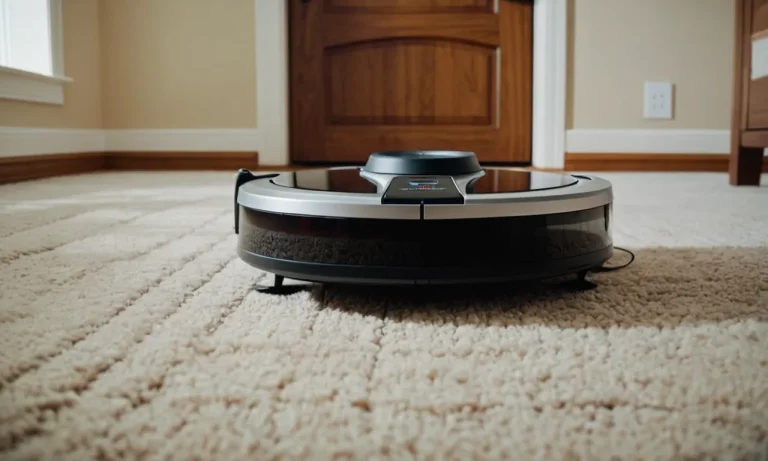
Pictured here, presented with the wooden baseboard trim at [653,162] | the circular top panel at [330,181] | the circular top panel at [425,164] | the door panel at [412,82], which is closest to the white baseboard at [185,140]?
the door panel at [412,82]

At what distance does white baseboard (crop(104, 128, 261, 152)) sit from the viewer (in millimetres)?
2582

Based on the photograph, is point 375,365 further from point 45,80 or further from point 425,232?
point 45,80

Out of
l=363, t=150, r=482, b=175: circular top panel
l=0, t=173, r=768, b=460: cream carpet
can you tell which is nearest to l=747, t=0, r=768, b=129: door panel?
l=0, t=173, r=768, b=460: cream carpet

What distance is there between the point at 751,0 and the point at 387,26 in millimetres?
1182

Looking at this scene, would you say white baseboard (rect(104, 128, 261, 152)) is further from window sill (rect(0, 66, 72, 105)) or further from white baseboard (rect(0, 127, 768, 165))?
window sill (rect(0, 66, 72, 105))

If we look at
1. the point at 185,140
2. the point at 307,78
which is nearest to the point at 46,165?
the point at 185,140

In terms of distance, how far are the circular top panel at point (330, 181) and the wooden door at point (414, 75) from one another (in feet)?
5.54

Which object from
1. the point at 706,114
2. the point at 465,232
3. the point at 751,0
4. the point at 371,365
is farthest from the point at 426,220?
the point at 706,114

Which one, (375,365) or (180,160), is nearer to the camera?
(375,365)

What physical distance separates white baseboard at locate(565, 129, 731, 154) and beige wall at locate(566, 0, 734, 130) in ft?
0.09

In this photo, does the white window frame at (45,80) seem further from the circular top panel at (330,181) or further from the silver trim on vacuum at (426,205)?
the silver trim on vacuum at (426,205)

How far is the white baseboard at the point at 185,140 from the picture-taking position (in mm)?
2582

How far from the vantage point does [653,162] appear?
8.16ft

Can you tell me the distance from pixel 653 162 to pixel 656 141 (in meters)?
0.08
